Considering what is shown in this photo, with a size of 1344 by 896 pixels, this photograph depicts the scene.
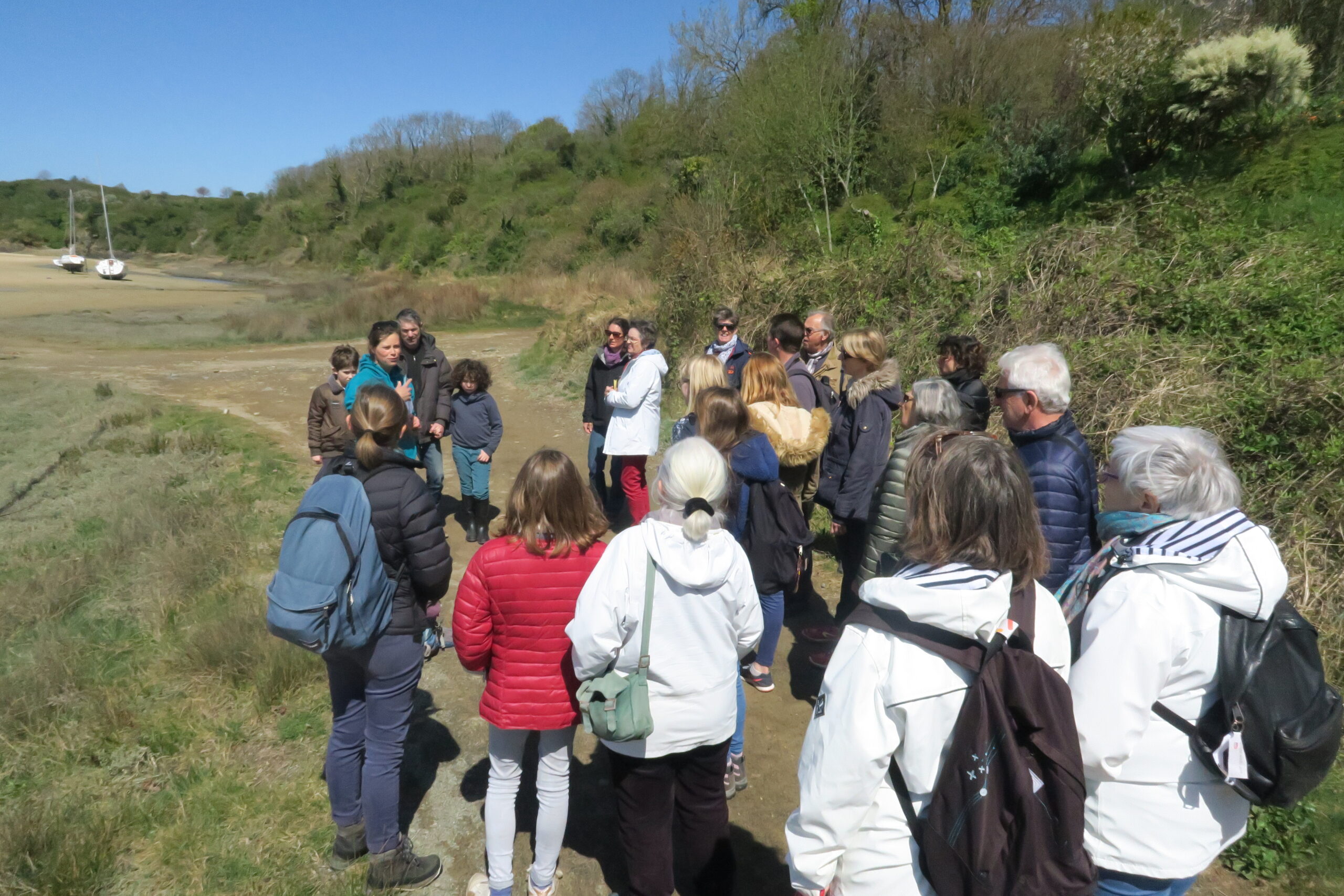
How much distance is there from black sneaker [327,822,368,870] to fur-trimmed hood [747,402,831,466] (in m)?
2.55

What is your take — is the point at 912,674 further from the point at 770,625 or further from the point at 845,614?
the point at 845,614

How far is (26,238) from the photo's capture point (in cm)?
7700

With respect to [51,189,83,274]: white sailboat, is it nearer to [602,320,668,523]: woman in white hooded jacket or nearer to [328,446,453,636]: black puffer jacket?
[602,320,668,523]: woman in white hooded jacket

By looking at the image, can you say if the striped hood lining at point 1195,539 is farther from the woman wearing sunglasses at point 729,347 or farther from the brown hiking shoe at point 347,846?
the woman wearing sunglasses at point 729,347

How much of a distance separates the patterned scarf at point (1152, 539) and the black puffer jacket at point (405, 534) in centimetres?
202

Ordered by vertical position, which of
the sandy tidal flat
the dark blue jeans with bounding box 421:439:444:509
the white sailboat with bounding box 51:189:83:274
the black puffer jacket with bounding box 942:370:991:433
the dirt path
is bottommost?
the dirt path

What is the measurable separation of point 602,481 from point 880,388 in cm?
282

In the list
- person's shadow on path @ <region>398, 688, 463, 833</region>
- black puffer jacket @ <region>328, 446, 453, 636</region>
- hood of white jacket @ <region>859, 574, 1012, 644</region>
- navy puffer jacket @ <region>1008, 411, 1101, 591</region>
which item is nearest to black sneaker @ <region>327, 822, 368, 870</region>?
person's shadow on path @ <region>398, 688, 463, 833</region>

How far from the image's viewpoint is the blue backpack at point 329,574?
2443 millimetres

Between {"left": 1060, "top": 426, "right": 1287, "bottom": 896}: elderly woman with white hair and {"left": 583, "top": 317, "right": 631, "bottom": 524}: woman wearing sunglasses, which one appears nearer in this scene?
{"left": 1060, "top": 426, "right": 1287, "bottom": 896}: elderly woman with white hair

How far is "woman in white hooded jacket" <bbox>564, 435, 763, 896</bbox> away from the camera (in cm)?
229

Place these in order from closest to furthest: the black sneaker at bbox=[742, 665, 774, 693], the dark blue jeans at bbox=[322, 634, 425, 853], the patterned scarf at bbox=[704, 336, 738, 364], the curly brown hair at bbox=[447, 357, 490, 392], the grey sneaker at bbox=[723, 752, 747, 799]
Result: the dark blue jeans at bbox=[322, 634, 425, 853]
the grey sneaker at bbox=[723, 752, 747, 799]
the black sneaker at bbox=[742, 665, 774, 693]
the curly brown hair at bbox=[447, 357, 490, 392]
the patterned scarf at bbox=[704, 336, 738, 364]

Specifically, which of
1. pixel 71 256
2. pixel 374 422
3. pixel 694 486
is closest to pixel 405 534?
pixel 374 422

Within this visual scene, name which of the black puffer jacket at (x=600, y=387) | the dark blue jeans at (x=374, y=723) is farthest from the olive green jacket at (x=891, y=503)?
the black puffer jacket at (x=600, y=387)
